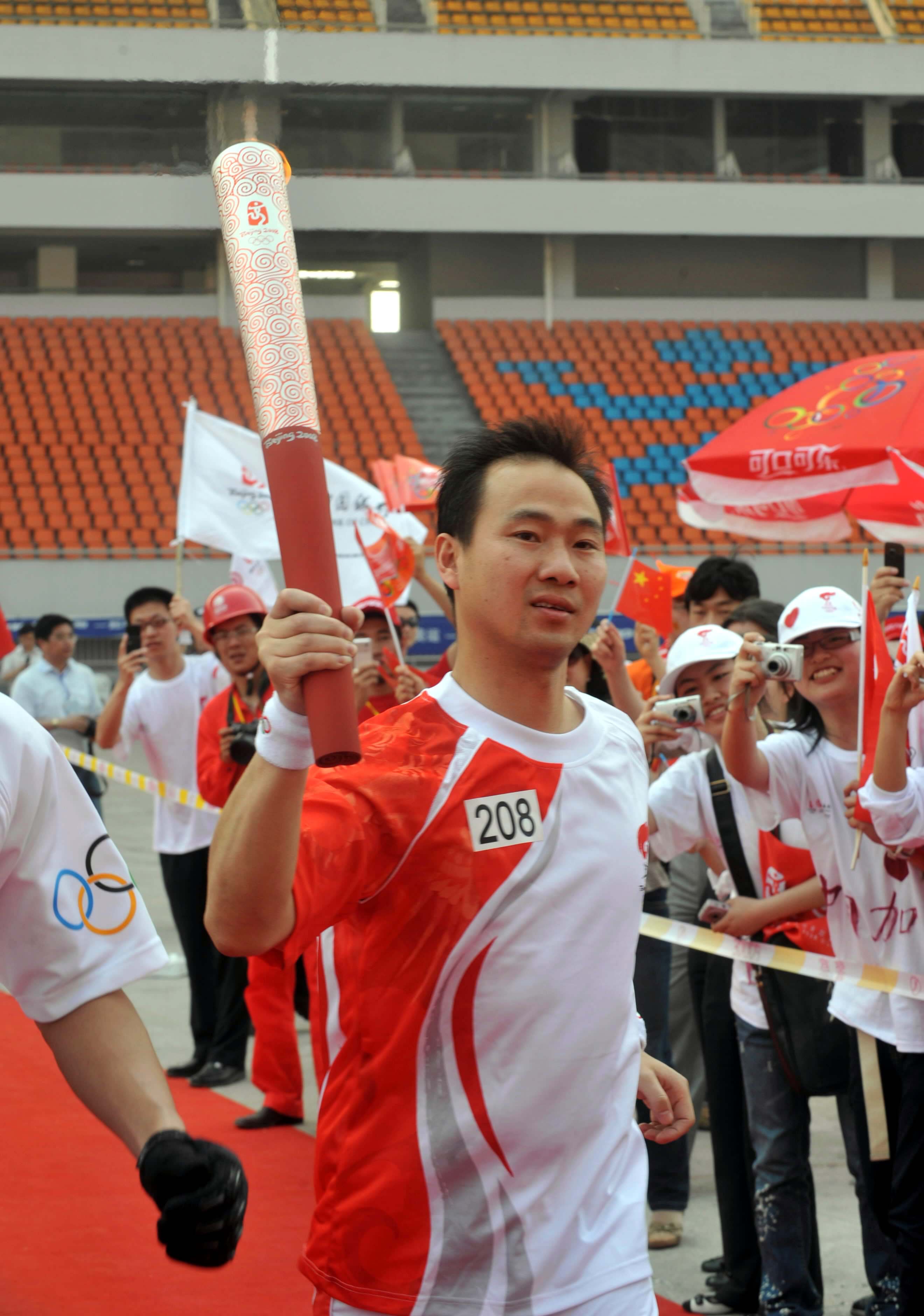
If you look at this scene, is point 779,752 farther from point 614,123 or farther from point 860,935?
point 614,123

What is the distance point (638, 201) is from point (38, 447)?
10342 mm

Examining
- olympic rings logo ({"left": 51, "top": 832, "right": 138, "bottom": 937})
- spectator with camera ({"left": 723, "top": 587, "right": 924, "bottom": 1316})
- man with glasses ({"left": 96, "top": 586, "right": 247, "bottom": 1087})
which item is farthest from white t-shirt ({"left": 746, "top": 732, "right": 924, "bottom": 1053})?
man with glasses ({"left": 96, "top": 586, "right": 247, "bottom": 1087})

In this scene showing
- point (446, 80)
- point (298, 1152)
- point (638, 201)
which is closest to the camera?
point (298, 1152)

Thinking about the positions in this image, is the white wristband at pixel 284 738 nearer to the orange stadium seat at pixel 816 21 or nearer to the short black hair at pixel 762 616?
the short black hair at pixel 762 616

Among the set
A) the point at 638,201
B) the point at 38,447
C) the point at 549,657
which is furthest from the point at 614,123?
the point at 549,657

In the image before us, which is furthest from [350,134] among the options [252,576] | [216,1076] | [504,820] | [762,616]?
[504,820]

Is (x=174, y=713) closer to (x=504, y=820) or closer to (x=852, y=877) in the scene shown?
(x=852, y=877)

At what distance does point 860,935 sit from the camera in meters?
3.23

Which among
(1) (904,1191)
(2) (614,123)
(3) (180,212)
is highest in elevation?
(2) (614,123)

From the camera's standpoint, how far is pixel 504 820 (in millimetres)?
1853

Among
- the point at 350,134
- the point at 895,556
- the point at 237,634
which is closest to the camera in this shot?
the point at 895,556

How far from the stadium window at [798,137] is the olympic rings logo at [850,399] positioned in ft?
73.4

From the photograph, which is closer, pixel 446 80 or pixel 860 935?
pixel 860 935

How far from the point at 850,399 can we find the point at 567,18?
21309 millimetres
